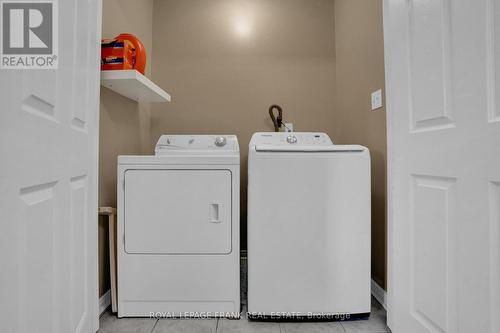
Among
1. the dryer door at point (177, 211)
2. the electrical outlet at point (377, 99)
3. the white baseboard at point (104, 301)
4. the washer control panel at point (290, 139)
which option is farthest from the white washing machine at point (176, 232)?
the electrical outlet at point (377, 99)

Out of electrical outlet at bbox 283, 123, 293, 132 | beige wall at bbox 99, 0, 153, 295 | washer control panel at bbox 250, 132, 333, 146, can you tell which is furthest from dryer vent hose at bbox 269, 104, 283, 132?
beige wall at bbox 99, 0, 153, 295

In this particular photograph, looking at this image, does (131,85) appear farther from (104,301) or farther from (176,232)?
(104,301)

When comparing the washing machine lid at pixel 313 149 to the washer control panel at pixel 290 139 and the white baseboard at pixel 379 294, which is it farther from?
the white baseboard at pixel 379 294

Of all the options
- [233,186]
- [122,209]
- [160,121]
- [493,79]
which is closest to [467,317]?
[493,79]

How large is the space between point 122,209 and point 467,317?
5.00ft

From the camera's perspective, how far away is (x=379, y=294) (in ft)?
5.64

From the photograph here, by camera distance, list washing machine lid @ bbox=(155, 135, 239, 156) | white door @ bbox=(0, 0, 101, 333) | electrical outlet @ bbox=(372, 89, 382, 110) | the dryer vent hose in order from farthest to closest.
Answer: the dryer vent hose → washing machine lid @ bbox=(155, 135, 239, 156) → electrical outlet @ bbox=(372, 89, 382, 110) → white door @ bbox=(0, 0, 101, 333)

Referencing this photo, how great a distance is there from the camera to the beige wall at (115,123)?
164cm

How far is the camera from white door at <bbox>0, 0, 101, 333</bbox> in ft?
2.13

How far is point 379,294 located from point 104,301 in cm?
160

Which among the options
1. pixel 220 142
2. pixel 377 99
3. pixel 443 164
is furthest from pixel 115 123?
pixel 443 164

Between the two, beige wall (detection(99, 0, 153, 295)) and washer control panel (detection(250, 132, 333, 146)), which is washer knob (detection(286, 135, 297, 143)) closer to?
washer control panel (detection(250, 132, 333, 146))

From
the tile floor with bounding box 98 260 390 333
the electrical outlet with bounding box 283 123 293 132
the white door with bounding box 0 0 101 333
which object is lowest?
the tile floor with bounding box 98 260 390 333

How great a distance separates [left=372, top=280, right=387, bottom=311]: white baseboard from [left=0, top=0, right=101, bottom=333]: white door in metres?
1.51
